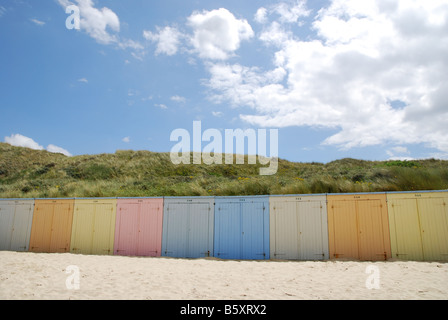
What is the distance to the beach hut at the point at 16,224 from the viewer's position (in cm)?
1296

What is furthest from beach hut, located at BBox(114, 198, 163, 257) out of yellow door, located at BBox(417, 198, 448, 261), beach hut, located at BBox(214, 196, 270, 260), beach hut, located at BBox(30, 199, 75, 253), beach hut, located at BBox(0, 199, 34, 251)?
yellow door, located at BBox(417, 198, 448, 261)

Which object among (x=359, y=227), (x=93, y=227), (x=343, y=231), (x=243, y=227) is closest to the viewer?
(x=359, y=227)

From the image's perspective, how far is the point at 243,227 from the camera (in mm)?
10367

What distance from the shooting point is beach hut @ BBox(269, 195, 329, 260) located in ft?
31.7

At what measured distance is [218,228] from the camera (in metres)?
10.6

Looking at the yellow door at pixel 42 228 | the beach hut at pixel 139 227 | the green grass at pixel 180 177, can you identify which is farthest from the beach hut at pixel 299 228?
the yellow door at pixel 42 228

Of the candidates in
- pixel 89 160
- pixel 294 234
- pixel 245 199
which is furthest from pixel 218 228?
pixel 89 160

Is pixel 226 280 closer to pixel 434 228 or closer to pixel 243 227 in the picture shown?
pixel 243 227

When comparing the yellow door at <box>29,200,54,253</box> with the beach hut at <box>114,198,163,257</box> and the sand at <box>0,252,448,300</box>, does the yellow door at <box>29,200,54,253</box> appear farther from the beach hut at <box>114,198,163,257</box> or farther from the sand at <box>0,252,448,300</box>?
the sand at <box>0,252,448,300</box>

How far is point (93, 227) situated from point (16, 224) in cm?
398

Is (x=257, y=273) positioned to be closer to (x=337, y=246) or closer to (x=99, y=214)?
(x=337, y=246)

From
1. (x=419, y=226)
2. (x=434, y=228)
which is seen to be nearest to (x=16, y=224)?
(x=419, y=226)

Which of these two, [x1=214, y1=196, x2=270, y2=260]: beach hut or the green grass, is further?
the green grass

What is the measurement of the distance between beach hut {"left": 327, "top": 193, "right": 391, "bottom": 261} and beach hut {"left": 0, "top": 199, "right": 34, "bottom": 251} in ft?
39.6
